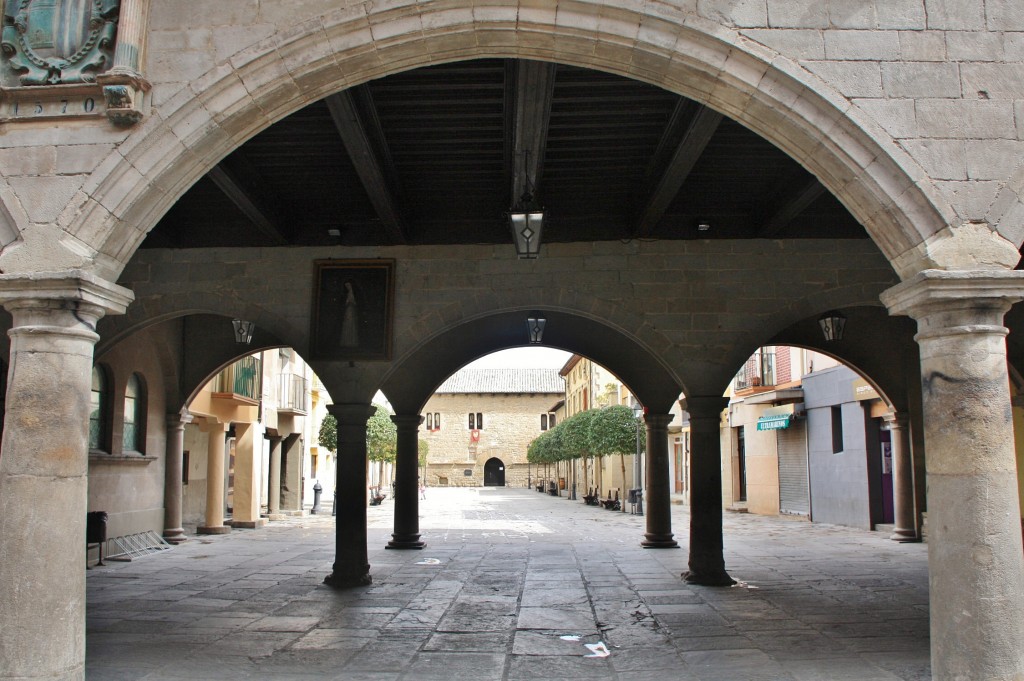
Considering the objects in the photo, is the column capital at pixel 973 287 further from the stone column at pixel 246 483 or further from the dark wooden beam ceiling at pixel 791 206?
the stone column at pixel 246 483

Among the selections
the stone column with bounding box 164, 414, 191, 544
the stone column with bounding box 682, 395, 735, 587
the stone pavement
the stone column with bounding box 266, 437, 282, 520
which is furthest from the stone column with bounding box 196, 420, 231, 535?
the stone column with bounding box 682, 395, 735, 587

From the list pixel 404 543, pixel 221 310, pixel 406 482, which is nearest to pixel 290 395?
pixel 404 543

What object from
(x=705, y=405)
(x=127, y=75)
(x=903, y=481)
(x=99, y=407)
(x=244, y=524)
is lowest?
(x=244, y=524)

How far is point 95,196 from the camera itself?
4766 mm

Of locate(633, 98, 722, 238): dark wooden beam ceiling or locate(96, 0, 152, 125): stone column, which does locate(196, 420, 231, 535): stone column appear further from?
locate(96, 0, 152, 125): stone column

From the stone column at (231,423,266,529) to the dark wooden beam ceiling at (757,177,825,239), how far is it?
39.7 ft

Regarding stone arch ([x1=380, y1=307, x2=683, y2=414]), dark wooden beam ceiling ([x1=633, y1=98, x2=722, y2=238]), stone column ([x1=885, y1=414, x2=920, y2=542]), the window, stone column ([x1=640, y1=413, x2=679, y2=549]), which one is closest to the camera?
dark wooden beam ceiling ([x1=633, y1=98, x2=722, y2=238])

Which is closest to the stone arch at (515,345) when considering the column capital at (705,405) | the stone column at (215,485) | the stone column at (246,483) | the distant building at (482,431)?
the column capital at (705,405)

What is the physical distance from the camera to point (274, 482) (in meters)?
21.7

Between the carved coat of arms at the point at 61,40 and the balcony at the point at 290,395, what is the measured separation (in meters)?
16.8

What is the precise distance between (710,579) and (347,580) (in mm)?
3888

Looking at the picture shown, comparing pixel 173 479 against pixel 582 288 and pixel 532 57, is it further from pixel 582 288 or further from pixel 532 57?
pixel 532 57

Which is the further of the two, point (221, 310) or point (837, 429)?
point (837, 429)

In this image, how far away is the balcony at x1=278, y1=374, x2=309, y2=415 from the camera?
2141cm
